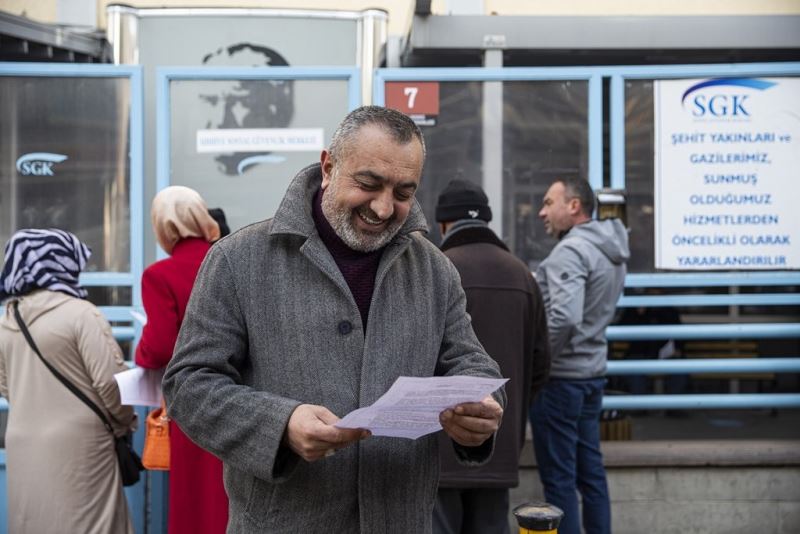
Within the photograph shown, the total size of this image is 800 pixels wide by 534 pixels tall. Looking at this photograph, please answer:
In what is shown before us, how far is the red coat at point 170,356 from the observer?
14.1 feet

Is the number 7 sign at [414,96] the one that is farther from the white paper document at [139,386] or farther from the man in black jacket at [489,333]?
the white paper document at [139,386]

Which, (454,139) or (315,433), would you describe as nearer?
(315,433)

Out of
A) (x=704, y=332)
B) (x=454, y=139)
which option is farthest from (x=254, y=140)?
(x=704, y=332)

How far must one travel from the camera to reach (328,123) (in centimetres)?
592

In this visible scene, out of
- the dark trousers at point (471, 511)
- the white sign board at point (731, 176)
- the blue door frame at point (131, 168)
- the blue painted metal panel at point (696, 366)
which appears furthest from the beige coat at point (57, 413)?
the white sign board at point (731, 176)

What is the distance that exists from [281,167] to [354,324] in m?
3.62

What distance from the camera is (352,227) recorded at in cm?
238

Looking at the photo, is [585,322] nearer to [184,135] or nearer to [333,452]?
[184,135]

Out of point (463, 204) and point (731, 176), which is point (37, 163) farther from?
point (731, 176)

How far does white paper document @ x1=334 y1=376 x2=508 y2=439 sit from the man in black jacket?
7.23 feet

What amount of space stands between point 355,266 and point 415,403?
0.47m

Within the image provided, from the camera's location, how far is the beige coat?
4332mm

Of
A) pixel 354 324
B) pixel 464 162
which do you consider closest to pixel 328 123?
pixel 464 162

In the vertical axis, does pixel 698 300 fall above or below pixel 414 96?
below
